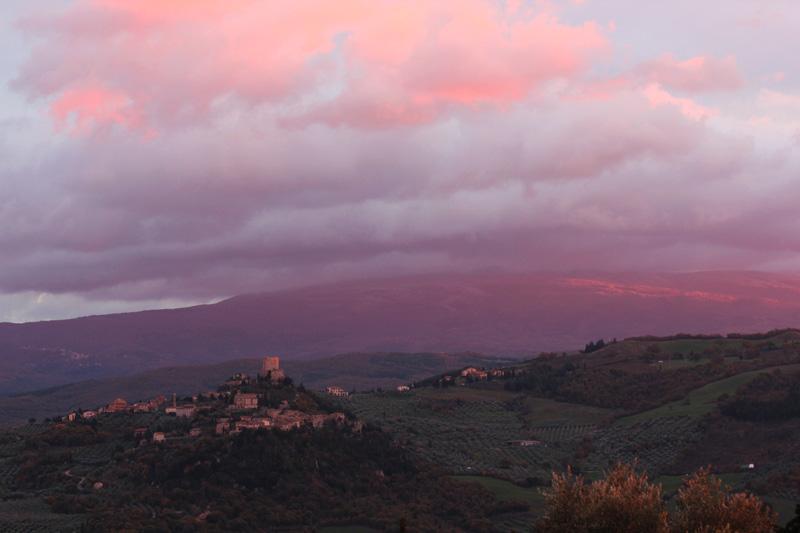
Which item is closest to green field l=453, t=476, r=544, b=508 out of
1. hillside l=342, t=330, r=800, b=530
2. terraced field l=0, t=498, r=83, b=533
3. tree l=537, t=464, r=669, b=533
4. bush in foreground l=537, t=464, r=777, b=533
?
hillside l=342, t=330, r=800, b=530

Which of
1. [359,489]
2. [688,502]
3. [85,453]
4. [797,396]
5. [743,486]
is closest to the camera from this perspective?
[688,502]

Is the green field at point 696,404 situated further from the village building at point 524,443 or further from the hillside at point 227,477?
the hillside at point 227,477

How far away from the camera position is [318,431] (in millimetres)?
164500

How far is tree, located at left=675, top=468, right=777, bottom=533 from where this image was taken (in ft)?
229

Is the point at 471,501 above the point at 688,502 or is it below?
below

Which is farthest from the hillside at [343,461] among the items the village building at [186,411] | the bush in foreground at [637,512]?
the bush in foreground at [637,512]

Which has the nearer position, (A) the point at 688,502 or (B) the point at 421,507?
(A) the point at 688,502

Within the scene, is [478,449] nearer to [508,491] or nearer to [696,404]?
[508,491]

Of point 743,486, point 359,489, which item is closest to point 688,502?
point 743,486

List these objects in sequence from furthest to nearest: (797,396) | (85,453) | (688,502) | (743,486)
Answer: (797,396)
(85,453)
(743,486)
(688,502)

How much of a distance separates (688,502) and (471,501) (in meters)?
72.6

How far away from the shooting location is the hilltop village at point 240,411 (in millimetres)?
163500

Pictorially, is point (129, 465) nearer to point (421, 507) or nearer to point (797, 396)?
point (421, 507)

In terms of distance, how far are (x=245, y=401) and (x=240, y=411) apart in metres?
5.93
